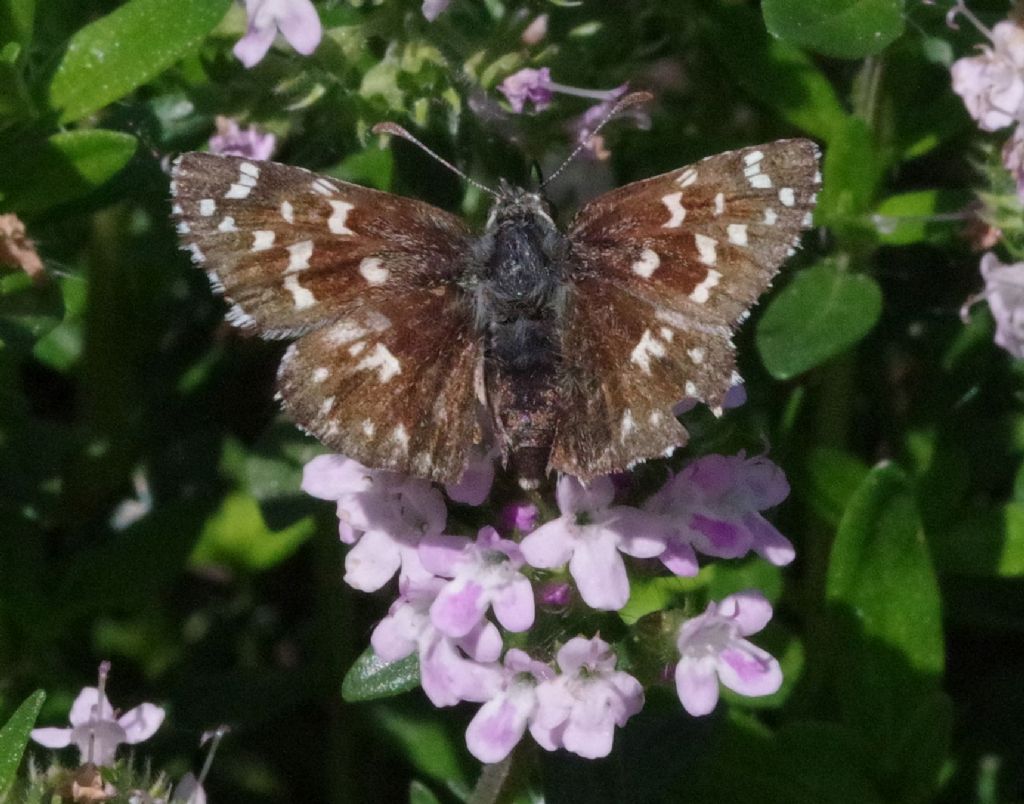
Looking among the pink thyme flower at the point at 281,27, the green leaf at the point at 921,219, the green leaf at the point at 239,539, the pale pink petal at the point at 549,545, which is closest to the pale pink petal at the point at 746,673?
the pale pink petal at the point at 549,545

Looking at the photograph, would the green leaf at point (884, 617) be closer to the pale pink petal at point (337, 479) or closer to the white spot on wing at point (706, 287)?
the white spot on wing at point (706, 287)

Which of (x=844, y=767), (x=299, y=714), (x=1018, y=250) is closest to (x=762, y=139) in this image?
(x=1018, y=250)

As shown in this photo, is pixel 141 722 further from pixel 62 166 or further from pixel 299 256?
pixel 62 166

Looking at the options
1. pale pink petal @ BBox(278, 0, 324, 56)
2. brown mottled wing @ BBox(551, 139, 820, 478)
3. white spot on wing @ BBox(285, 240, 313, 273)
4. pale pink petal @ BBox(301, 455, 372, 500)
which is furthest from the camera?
pale pink petal @ BBox(278, 0, 324, 56)

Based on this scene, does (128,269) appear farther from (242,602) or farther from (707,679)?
(707,679)

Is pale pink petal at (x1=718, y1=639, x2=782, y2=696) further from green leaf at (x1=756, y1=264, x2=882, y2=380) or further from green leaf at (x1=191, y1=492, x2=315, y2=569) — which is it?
green leaf at (x1=191, y1=492, x2=315, y2=569)

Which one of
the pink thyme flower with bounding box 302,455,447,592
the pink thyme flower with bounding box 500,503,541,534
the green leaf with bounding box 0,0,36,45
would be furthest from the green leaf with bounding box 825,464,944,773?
the green leaf with bounding box 0,0,36,45
